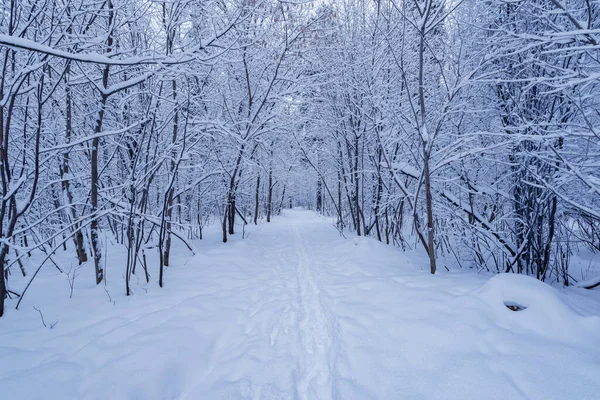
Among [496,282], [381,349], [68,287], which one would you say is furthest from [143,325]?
[496,282]

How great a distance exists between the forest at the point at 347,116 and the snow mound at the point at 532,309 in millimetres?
1066

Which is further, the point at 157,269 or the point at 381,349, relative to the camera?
the point at 157,269

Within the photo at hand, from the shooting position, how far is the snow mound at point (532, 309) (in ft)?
7.40

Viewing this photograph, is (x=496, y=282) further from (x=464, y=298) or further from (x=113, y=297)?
(x=113, y=297)

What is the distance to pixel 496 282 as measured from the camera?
114 inches

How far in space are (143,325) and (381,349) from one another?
8.05 ft

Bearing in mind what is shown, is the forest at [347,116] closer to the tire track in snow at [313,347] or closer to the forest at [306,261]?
the forest at [306,261]

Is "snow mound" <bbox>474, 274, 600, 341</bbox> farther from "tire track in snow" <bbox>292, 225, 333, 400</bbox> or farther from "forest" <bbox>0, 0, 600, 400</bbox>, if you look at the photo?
"tire track in snow" <bbox>292, 225, 333, 400</bbox>

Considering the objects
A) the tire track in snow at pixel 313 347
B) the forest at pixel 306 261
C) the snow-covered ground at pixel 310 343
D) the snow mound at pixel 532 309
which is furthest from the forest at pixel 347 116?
the tire track in snow at pixel 313 347

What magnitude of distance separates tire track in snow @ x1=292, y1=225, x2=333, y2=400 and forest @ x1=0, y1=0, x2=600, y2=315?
2.09m

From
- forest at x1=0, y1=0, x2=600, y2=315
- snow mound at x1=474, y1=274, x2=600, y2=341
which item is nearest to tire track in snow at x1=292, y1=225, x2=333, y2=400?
snow mound at x1=474, y1=274, x2=600, y2=341

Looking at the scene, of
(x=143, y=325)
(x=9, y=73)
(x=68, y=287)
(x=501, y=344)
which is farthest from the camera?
(x=68, y=287)

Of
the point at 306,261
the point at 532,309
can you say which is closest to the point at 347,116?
the point at 306,261

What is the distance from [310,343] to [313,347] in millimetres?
77
